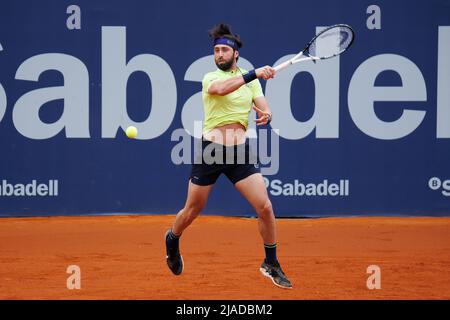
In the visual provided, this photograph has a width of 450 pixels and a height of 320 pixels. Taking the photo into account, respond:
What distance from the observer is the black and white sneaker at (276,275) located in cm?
457

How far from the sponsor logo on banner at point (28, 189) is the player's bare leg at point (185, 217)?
11.5 feet

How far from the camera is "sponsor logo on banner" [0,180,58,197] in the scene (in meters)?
8.09

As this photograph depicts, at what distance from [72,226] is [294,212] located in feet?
8.32

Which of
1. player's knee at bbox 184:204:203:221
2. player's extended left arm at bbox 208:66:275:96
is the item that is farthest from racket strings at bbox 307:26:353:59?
player's knee at bbox 184:204:203:221

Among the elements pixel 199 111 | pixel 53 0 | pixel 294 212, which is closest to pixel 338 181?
pixel 294 212

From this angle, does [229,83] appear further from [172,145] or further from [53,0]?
[53,0]

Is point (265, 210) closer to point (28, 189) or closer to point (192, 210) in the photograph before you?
point (192, 210)

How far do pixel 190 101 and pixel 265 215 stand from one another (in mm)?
3737

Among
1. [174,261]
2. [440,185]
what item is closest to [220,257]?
[174,261]

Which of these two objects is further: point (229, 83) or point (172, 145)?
point (172, 145)

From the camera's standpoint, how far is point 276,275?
464 centimetres

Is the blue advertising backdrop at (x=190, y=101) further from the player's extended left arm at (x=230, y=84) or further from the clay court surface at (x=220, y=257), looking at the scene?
the player's extended left arm at (x=230, y=84)

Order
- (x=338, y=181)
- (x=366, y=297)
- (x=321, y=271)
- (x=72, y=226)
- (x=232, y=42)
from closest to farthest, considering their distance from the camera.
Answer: (x=366, y=297) → (x=232, y=42) → (x=321, y=271) → (x=72, y=226) → (x=338, y=181)

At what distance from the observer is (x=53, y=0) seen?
803cm
